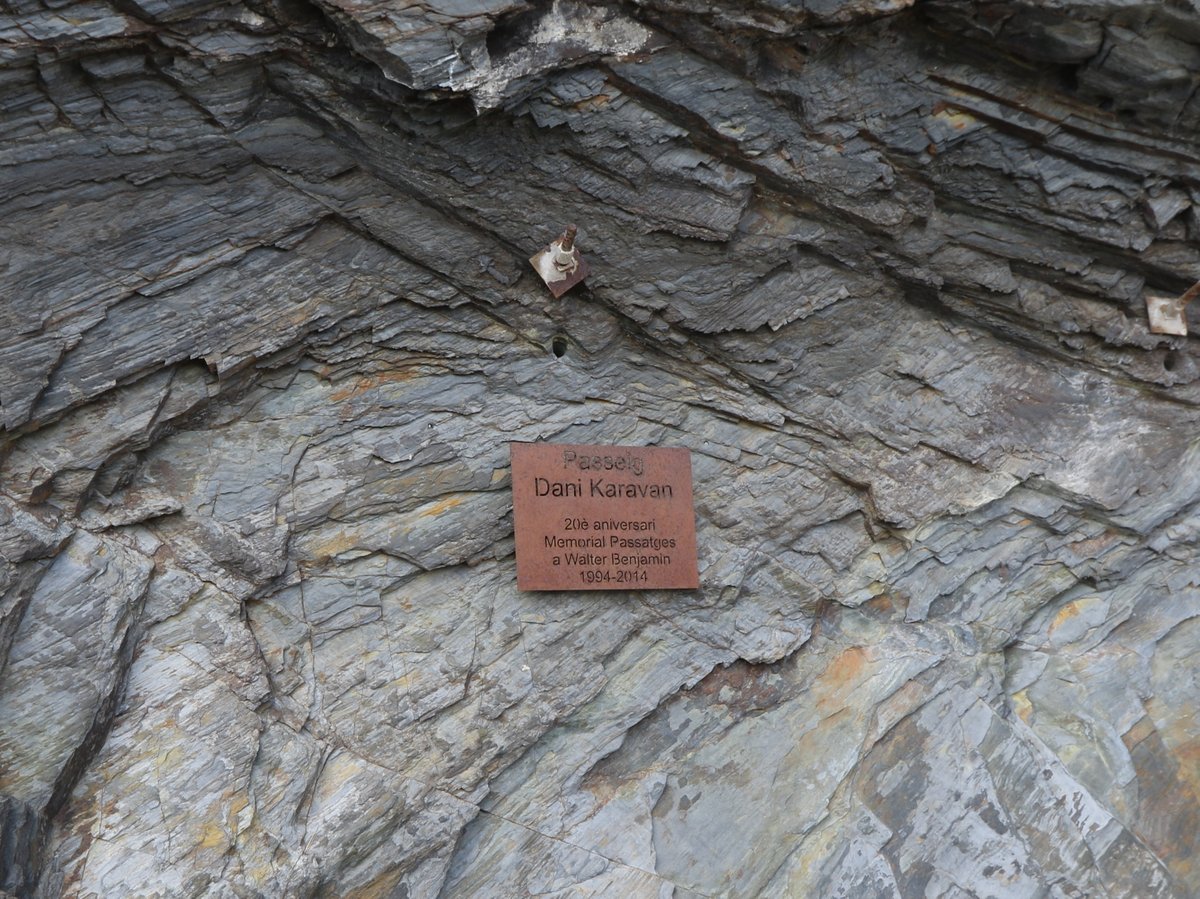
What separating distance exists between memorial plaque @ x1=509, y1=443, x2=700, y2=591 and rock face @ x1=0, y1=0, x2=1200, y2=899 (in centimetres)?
15

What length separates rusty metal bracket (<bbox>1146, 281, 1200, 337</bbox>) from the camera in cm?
586

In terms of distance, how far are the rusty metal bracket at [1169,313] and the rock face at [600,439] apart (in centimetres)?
8

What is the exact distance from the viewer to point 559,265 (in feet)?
16.8

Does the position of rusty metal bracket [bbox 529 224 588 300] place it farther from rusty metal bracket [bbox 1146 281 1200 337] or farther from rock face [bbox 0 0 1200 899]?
rusty metal bracket [bbox 1146 281 1200 337]

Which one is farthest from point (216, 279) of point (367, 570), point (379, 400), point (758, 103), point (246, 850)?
point (758, 103)

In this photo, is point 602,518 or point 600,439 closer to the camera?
point 602,518

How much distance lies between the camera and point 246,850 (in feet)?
13.2

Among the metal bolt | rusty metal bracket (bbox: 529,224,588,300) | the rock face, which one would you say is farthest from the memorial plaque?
the metal bolt

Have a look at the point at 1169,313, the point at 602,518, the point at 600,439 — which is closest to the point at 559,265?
the point at 600,439

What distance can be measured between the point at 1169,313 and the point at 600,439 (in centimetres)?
355

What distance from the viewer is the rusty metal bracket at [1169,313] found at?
5.86 meters

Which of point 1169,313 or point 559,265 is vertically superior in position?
point 559,265

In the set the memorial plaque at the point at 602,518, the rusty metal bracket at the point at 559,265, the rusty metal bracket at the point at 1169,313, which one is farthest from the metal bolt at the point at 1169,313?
the rusty metal bracket at the point at 559,265

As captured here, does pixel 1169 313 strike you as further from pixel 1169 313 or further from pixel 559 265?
pixel 559 265
